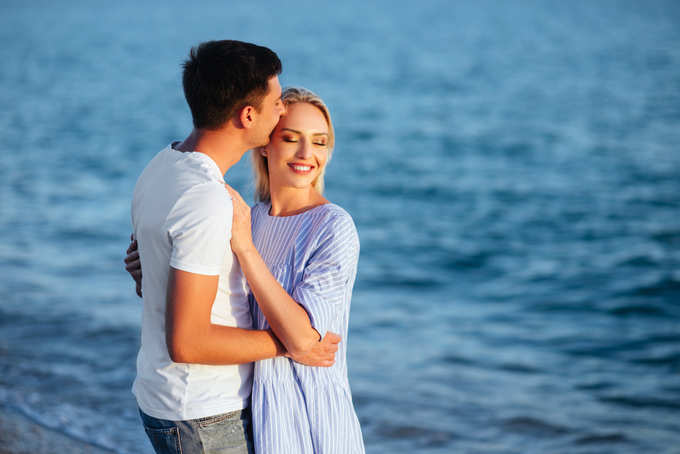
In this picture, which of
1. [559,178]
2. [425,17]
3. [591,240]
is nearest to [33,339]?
[591,240]

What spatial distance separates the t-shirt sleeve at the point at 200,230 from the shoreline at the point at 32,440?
2.84m

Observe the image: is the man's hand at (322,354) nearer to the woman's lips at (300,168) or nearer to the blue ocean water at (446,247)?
the woman's lips at (300,168)

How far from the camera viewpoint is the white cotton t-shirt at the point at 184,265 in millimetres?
2012

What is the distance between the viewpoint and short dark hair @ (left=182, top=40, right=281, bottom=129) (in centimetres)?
220

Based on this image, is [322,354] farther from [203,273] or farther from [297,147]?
[297,147]

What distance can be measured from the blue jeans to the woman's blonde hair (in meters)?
0.93

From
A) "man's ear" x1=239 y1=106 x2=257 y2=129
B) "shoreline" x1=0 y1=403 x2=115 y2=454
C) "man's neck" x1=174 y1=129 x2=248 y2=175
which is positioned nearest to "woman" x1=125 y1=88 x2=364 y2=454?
"man's neck" x1=174 y1=129 x2=248 y2=175

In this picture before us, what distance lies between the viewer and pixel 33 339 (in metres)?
6.63

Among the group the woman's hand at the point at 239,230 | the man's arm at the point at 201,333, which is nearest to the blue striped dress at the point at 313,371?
the man's arm at the point at 201,333

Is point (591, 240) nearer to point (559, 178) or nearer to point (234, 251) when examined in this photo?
point (559, 178)

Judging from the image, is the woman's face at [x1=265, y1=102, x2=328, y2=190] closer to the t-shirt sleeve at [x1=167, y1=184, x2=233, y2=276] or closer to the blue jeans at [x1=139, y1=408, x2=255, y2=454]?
the t-shirt sleeve at [x1=167, y1=184, x2=233, y2=276]

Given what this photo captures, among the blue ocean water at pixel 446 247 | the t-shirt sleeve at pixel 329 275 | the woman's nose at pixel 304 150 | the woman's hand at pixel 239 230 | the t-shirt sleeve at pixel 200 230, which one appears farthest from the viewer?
the blue ocean water at pixel 446 247

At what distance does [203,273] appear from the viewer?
2014 millimetres

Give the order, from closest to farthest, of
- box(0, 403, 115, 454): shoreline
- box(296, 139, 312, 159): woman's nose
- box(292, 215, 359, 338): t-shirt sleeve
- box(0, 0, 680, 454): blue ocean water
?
box(292, 215, 359, 338): t-shirt sleeve, box(296, 139, 312, 159): woman's nose, box(0, 403, 115, 454): shoreline, box(0, 0, 680, 454): blue ocean water
